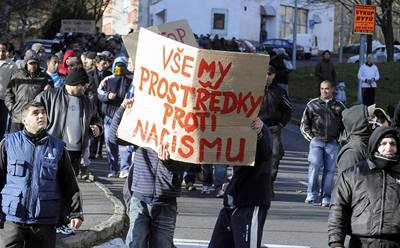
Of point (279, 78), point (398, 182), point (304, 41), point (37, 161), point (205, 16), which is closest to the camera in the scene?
point (398, 182)

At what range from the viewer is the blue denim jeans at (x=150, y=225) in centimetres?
741

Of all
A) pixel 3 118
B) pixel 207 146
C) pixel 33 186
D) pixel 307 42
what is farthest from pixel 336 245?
pixel 307 42

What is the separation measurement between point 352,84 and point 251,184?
30.2 metres

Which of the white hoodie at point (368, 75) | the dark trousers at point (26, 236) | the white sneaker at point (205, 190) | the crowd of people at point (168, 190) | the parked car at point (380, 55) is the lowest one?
the white sneaker at point (205, 190)

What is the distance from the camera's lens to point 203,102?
677cm

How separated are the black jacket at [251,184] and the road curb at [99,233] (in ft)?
7.81

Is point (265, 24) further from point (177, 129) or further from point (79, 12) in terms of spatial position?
point (177, 129)

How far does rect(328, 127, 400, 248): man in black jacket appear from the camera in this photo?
257 inches

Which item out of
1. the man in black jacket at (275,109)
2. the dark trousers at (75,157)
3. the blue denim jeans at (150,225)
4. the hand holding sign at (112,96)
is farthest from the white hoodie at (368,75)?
the blue denim jeans at (150,225)

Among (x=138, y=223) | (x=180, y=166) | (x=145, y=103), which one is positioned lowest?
(x=138, y=223)

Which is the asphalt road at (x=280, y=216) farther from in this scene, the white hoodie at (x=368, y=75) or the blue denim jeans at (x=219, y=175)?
the white hoodie at (x=368, y=75)

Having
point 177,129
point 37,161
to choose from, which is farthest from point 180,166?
point 37,161

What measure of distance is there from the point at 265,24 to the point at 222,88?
7551cm

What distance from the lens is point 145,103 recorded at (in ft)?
23.8
